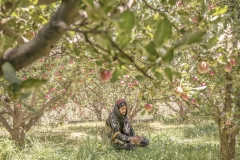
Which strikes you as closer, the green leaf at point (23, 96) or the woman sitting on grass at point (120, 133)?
the green leaf at point (23, 96)

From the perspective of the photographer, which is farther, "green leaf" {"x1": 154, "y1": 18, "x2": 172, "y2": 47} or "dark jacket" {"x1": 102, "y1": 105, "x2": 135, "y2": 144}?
"dark jacket" {"x1": 102, "y1": 105, "x2": 135, "y2": 144}

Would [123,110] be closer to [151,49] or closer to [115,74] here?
[115,74]

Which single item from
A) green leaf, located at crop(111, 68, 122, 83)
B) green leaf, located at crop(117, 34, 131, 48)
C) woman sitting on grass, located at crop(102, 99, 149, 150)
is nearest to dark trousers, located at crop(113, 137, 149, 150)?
woman sitting on grass, located at crop(102, 99, 149, 150)

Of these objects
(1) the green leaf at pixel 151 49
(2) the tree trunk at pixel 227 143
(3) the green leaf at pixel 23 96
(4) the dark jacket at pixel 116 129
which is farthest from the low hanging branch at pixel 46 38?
(4) the dark jacket at pixel 116 129

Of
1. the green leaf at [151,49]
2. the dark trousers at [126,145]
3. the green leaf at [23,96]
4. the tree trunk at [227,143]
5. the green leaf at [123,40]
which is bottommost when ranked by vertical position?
the dark trousers at [126,145]

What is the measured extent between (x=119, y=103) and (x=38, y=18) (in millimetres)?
5135

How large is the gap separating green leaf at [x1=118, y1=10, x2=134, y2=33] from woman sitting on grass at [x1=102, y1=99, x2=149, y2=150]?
5.45 metres

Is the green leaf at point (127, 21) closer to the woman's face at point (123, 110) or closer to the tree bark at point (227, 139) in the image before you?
the tree bark at point (227, 139)

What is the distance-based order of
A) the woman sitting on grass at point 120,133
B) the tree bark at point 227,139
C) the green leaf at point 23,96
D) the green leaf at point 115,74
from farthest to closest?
the woman sitting on grass at point 120,133, the tree bark at point 227,139, the green leaf at point 115,74, the green leaf at point 23,96

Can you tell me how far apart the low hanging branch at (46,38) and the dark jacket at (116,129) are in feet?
18.0

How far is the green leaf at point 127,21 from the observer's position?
79 centimetres

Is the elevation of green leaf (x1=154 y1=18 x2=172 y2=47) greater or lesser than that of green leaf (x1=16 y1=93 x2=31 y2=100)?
greater

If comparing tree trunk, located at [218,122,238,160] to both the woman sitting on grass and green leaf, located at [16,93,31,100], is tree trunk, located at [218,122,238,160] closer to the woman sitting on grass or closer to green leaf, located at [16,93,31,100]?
the woman sitting on grass

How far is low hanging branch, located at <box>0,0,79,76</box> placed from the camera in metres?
0.91
